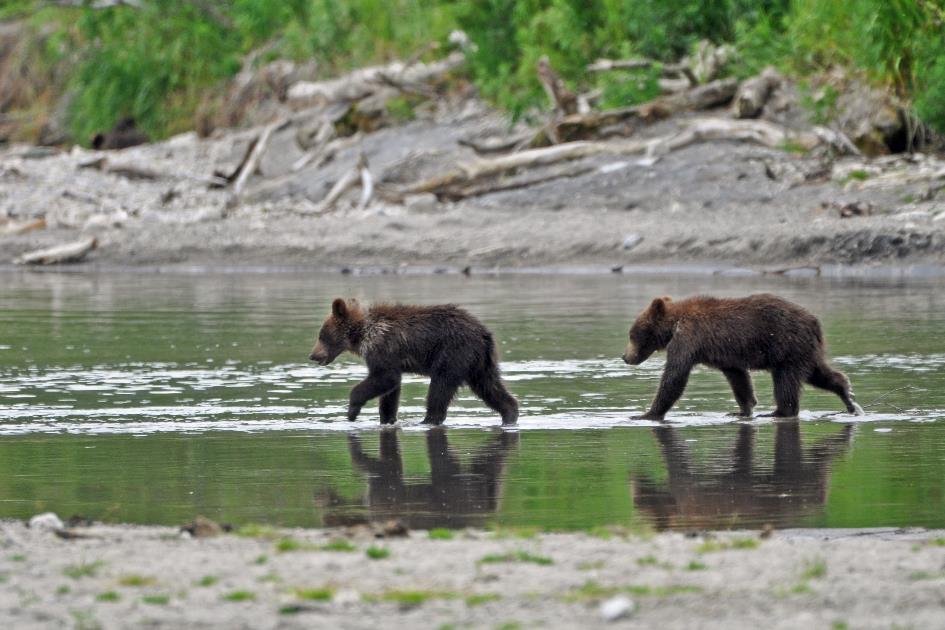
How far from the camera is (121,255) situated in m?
29.7

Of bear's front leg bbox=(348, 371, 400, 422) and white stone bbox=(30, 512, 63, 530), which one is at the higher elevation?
bear's front leg bbox=(348, 371, 400, 422)

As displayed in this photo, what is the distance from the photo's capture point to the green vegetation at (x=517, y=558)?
22.9ft

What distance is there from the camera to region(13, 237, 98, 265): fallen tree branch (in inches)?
1166

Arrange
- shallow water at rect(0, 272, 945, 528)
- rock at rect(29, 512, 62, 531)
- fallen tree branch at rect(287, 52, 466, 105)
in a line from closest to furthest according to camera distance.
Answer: rock at rect(29, 512, 62, 531), shallow water at rect(0, 272, 945, 528), fallen tree branch at rect(287, 52, 466, 105)

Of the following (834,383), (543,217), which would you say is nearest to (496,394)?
(834,383)

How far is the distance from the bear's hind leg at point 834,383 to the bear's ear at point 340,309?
3.25m

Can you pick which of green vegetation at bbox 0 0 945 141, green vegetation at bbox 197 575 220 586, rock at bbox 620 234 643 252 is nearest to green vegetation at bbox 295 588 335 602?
green vegetation at bbox 197 575 220 586

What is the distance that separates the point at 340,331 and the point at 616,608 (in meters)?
6.57

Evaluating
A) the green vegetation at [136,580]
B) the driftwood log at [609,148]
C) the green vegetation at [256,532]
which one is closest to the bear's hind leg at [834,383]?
the green vegetation at [256,532]

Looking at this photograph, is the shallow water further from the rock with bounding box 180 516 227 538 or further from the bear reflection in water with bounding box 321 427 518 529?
the rock with bounding box 180 516 227 538

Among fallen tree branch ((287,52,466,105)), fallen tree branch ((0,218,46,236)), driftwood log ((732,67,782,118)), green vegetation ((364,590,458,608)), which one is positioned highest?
fallen tree branch ((287,52,466,105))

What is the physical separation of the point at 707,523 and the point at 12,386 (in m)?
7.81

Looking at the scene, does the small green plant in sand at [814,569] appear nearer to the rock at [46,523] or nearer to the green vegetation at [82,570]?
the green vegetation at [82,570]

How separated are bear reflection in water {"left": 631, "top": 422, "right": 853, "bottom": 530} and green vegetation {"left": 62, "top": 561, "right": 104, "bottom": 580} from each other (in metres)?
2.75
